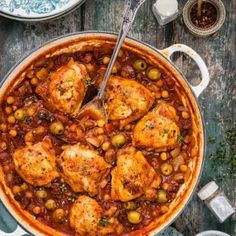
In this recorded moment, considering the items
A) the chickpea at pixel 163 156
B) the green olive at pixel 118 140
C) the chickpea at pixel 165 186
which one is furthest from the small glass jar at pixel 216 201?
the green olive at pixel 118 140

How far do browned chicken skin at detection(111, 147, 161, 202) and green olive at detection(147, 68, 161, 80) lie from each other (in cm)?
46

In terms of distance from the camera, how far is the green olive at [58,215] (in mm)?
5441

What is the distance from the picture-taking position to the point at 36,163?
5.32 metres

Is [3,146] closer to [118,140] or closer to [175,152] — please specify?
[118,140]

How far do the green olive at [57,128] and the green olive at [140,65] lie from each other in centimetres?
58

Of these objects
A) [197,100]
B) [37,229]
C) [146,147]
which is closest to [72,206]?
[37,229]

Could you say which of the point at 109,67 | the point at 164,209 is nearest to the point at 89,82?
the point at 109,67

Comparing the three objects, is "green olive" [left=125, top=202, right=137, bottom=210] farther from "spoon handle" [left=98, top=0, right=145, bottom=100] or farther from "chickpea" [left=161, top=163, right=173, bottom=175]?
"spoon handle" [left=98, top=0, right=145, bottom=100]

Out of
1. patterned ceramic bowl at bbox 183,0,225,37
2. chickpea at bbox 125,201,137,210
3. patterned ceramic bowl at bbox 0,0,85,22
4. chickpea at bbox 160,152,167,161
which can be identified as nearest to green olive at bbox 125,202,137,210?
chickpea at bbox 125,201,137,210

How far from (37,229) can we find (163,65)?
1.27m

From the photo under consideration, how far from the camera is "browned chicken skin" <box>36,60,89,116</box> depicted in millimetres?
5305

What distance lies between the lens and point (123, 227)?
5.46 m

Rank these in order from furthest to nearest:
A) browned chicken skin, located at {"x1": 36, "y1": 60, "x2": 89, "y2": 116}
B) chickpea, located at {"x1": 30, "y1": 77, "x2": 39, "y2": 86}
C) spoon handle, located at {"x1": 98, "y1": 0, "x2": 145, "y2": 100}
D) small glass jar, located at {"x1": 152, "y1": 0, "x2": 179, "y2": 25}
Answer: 1. small glass jar, located at {"x1": 152, "y1": 0, "x2": 179, "y2": 25}
2. chickpea, located at {"x1": 30, "y1": 77, "x2": 39, "y2": 86}
3. browned chicken skin, located at {"x1": 36, "y1": 60, "x2": 89, "y2": 116}
4. spoon handle, located at {"x1": 98, "y1": 0, "x2": 145, "y2": 100}

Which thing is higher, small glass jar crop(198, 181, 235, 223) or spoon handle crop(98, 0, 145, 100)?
spoon handle crop(98, 0, 145, 100)
